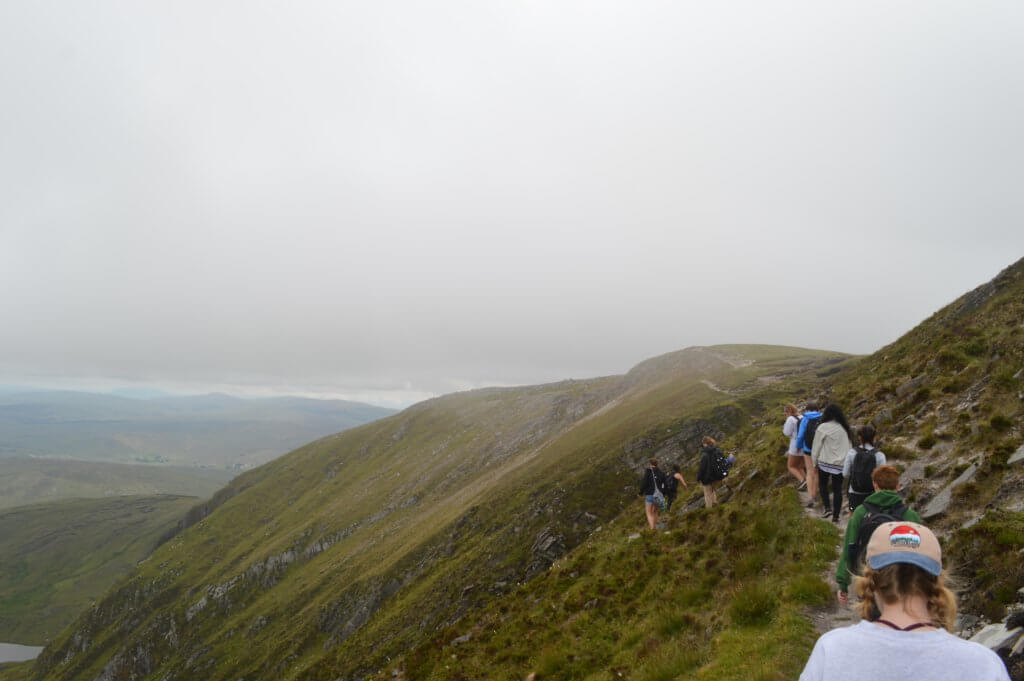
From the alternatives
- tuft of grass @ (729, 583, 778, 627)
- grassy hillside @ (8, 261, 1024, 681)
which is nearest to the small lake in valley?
grassy hillside @ (8, 261, 1024, 681)

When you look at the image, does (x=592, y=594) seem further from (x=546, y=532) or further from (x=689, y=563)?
(x=546, y=532)

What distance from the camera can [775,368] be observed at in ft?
253

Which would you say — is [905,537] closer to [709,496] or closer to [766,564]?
[766,564]

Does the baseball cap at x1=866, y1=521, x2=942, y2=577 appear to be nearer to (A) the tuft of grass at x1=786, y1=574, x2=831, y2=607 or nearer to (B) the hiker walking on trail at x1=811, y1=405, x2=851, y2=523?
(A) the tuft of grass at x1=786, y1=574, x2=831, y2=607

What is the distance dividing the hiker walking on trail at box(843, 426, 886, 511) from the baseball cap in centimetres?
831

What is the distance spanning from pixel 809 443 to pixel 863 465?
6.65 meters

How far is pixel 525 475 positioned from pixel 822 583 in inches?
2242

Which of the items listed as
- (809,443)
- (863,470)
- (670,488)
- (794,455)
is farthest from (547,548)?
(863,470)

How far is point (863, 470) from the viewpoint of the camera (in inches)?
444

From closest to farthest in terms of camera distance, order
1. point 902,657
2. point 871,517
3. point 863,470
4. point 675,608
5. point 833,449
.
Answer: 1. point 902,657
2. point 871,517
3. point 863,470
4. point 675,608
5. point 833,449

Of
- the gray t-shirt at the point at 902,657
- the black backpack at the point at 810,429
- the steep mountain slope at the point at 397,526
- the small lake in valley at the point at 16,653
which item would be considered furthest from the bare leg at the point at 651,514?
the small lake in valley at the point at 16,653

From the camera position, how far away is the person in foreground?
3322mm

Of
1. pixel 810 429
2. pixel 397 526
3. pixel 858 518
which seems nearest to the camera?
pixel 858 518

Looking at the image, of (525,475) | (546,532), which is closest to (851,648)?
(546,532)
